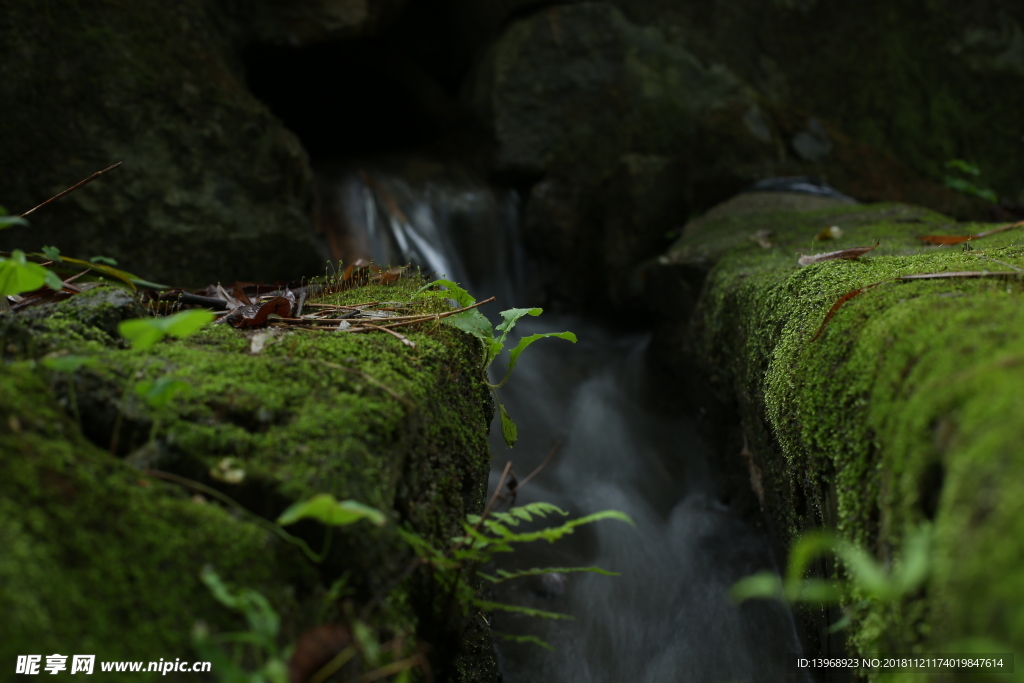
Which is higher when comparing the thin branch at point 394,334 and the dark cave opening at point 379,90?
the dark cave opening at point 379,90

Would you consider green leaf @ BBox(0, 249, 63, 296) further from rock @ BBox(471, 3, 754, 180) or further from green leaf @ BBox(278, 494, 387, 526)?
rock @ BBox(471, 3, 754, 180)

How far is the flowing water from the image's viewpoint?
109 inches

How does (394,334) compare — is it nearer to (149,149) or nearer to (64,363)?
(64,363)

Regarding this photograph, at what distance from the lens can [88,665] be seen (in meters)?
1.03

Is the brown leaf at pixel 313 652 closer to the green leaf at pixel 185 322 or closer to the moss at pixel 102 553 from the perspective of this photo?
the moss at pixel 102 553

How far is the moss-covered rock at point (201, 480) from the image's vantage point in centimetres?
110

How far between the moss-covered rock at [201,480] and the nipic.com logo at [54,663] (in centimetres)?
2

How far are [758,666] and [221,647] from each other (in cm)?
229

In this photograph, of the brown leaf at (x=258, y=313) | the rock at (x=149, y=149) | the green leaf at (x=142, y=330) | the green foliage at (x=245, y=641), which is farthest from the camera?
the rock at (x=149, y=149)

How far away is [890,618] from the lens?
1.38m

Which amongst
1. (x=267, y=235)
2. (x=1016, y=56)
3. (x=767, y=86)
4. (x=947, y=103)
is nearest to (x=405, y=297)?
(x=267, y=235)

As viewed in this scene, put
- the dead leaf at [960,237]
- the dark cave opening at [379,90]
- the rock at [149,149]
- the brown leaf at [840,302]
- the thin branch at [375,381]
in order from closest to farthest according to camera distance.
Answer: the thin branch at [375,381] → the brown leaf at [840,302] → the dead leaf at [960,237] → the rock at [149,149] → the dark cave opening at [379,90]

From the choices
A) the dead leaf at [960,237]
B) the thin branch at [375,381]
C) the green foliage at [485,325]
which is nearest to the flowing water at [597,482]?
the green foliage at [485,325]

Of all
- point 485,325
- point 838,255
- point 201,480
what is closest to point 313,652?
point 201,480
